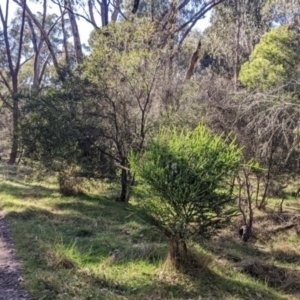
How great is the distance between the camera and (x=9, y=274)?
17.2 feet

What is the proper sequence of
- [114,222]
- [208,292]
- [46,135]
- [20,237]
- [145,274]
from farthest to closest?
[46,135]
[114,222]
[20,237]
[145,274]
[208,292]

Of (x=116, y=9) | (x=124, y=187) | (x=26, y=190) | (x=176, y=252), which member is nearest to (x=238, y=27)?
(x=116, y=9)

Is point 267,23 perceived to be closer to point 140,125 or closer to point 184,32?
point 184,32

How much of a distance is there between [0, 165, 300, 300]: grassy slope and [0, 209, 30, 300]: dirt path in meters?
0.12

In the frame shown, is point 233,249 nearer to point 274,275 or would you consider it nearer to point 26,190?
point 274,275

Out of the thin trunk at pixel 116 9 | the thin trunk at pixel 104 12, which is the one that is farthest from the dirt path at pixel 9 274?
the thin trunk at pixel 116 9

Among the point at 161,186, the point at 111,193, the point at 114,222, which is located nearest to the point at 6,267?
the point at 161,186

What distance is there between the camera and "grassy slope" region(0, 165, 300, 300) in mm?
4887

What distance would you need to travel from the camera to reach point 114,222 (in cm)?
934

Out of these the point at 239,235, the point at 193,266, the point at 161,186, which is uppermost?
the point at 161,186

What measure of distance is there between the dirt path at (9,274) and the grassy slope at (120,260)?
12 cm

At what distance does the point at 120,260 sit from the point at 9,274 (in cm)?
160

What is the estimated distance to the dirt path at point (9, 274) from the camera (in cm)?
456

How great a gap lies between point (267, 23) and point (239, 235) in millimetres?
15590
